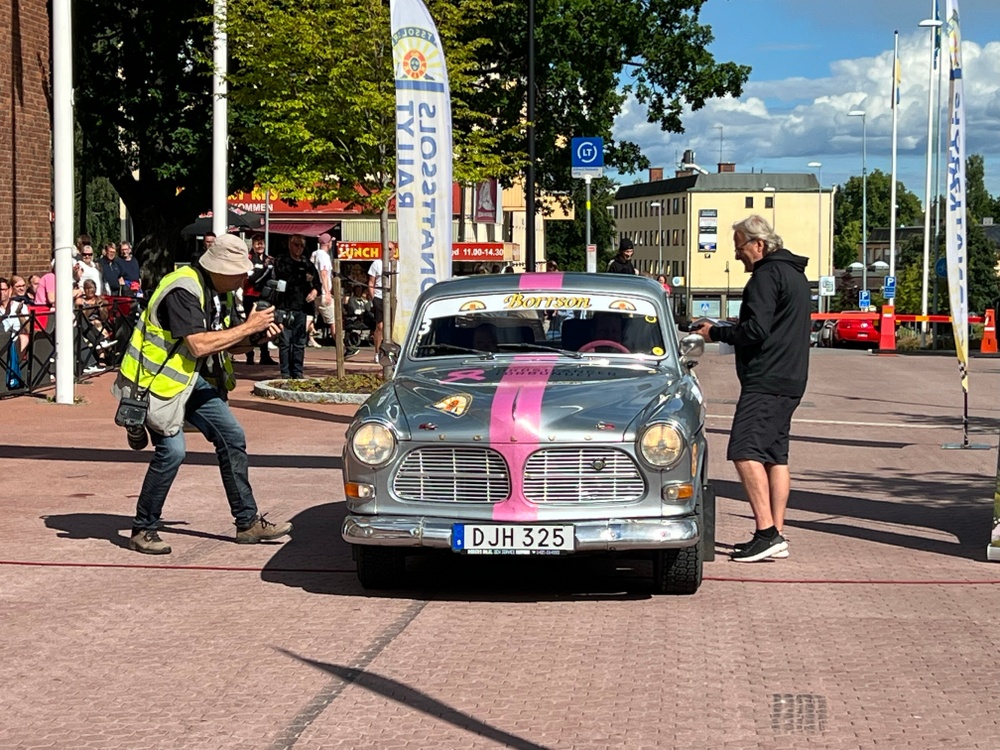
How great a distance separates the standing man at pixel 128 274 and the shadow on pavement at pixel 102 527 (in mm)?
16154

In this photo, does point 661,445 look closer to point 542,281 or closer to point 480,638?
point 480,638

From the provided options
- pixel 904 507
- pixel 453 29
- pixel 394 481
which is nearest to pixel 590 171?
pixel 453 29

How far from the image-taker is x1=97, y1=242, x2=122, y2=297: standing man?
26.6 metres

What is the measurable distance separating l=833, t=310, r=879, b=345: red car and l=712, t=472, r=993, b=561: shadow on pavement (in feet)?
156

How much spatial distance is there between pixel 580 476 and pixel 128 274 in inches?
806

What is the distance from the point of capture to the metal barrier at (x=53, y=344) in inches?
773

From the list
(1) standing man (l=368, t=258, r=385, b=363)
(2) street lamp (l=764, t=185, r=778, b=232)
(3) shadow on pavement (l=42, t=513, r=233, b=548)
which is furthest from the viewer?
(2) street lamp (l=764, t=185, r=778, b=232)

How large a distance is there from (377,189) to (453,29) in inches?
95.3

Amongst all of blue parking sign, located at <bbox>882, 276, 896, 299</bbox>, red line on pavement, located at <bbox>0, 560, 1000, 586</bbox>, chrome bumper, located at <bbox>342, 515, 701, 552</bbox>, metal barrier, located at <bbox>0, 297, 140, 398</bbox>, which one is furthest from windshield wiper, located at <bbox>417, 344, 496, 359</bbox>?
blue parking sign, located at <bbox>882, 276, 896, 299</bbox>

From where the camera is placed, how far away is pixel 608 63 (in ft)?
131

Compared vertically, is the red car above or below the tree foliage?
below

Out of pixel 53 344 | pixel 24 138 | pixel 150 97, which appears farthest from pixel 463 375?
pixel 150 97

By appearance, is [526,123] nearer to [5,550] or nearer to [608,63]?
[608,63]

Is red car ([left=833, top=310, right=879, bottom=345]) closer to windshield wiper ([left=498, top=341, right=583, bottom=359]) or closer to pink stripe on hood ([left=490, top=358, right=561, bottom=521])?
windshield wiper ([left=498, top=341, right=583, bottom=359])
